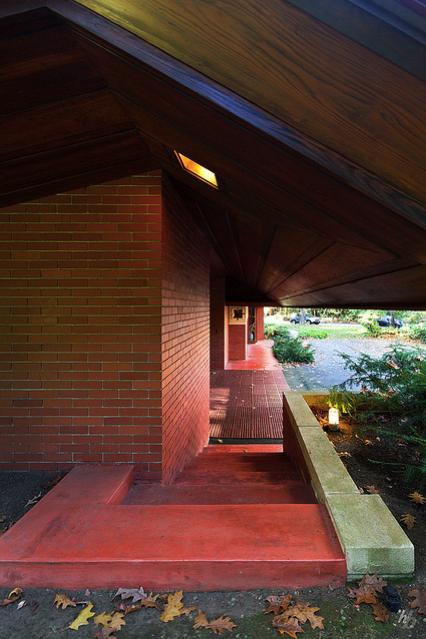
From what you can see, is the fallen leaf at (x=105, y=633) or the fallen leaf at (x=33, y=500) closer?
the fallen leaf at (x=105, y=633)

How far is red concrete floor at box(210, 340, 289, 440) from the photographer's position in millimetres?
7047

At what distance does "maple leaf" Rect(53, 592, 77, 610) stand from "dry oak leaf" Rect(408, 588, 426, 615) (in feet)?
5.26

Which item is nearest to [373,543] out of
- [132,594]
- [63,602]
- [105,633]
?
[132,594]

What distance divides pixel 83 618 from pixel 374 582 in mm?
1404

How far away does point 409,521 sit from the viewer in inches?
91.5

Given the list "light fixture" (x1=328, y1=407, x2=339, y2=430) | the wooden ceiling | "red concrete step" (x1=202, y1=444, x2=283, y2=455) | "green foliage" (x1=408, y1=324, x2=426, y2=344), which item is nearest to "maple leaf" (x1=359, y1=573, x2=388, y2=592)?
the wooden ceiling

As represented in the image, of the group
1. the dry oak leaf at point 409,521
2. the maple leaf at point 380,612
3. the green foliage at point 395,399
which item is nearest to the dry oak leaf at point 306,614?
the maple leaf at point 380,612

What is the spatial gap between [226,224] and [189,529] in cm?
327

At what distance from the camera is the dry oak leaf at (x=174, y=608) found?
163 centimetres

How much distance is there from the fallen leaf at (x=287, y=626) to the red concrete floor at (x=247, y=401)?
16.9ft

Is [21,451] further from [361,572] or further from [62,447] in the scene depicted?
[361,572]

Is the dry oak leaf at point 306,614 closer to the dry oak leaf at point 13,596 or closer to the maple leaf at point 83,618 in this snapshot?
the maple leaf at point 83,618

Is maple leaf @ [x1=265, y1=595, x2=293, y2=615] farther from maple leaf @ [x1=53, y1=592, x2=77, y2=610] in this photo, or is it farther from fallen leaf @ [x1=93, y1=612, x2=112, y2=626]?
maple leaf @ [x1=53, y1=592, x2=77, y2=610]

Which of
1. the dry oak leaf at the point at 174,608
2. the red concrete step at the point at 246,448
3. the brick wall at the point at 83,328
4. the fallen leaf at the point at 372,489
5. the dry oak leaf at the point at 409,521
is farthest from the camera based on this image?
the red concrete step at the point at 246,448
